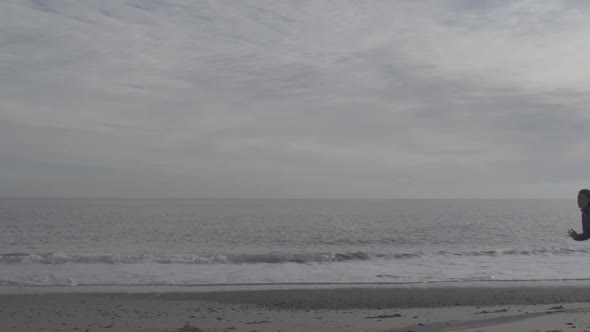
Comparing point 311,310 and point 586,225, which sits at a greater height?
point 586,225

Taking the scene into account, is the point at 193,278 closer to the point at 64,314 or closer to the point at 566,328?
the point at 64,314

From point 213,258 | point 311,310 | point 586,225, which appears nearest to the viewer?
point 586,225

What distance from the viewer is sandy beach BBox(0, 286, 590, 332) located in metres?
9.10

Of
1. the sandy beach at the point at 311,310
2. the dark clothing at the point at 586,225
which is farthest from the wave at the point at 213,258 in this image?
the dark clothing at the point at 586,225

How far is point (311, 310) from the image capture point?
35.6ft

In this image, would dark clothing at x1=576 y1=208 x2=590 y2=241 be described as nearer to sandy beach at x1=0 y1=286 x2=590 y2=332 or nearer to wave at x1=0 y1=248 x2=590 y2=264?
sandy beach at x1=0 y1=286 x2=590 y2=332

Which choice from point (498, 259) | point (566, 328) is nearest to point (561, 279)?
point (498, 259)

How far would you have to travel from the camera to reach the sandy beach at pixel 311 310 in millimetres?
9102

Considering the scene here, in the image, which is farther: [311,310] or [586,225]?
[311,310]

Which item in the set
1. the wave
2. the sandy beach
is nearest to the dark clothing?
the sandy beach

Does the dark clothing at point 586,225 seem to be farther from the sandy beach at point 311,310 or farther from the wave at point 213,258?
the wave at point 213,258

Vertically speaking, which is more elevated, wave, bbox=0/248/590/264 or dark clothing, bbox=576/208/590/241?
Answer: dark clothing, bbox=576/208/590/241

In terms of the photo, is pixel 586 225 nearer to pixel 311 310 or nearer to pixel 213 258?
pixel 311 310

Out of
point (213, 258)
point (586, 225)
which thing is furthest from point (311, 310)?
point (213, 258)
